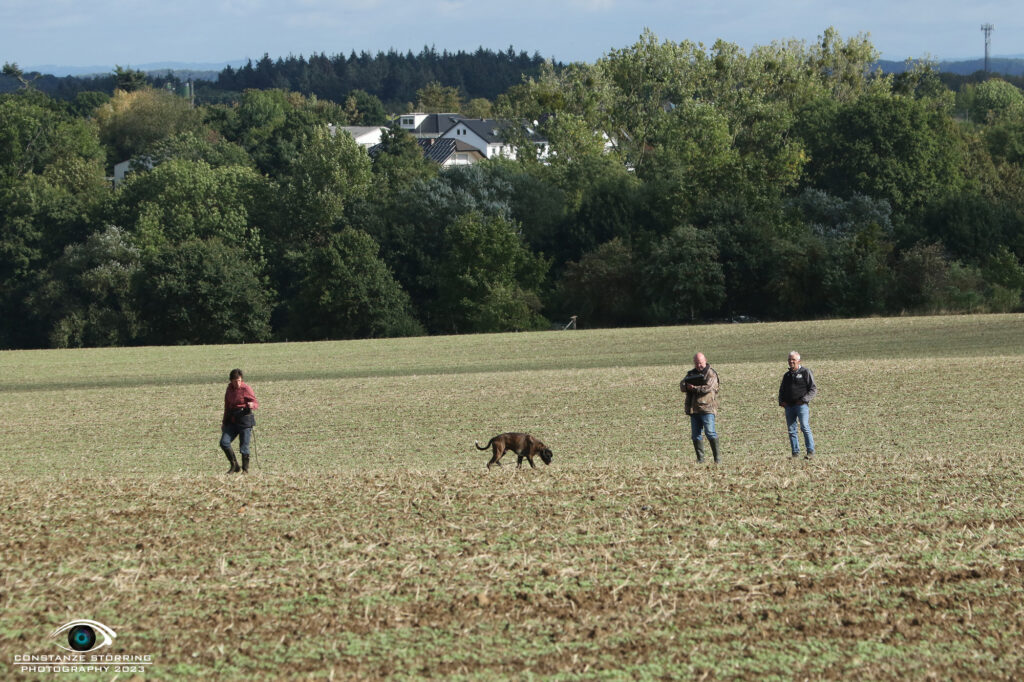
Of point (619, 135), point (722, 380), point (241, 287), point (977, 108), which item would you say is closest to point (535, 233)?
point (241, 287)

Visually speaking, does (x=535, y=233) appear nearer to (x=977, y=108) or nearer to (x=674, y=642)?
(x=674, y=642)

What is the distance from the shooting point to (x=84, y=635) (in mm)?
10852

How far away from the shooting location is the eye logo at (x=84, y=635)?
1064cm

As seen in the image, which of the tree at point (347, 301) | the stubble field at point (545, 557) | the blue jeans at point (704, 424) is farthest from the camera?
the tree at point (347, 301)

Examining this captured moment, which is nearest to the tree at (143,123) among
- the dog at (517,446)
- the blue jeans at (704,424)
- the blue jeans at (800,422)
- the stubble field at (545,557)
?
the stubble field at (545,557)

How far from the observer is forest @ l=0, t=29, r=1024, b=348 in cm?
7581

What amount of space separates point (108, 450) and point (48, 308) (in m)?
65.6

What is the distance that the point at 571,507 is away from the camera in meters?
15.8

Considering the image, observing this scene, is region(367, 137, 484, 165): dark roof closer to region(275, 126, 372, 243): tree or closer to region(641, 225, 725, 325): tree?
region(275, 126, 372, 243): tree

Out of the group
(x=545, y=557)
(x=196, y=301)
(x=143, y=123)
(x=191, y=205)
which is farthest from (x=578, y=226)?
(x=143, y=123)

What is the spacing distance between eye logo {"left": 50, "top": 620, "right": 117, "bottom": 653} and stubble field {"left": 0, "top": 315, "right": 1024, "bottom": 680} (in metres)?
0.13

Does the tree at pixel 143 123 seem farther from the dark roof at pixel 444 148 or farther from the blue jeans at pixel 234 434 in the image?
the blue jeans at pixel 234 434

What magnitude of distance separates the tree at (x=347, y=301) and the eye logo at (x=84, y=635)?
67.7 m

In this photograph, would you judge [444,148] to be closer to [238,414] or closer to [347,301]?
[347,301]
